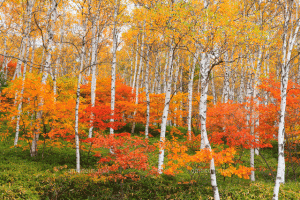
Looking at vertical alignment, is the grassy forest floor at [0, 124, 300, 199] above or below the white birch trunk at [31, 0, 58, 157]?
below

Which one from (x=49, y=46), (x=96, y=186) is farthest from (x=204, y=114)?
(x=49, y=46)

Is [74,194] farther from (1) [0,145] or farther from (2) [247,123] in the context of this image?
(2) [247,123]

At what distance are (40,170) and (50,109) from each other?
257 centimetres

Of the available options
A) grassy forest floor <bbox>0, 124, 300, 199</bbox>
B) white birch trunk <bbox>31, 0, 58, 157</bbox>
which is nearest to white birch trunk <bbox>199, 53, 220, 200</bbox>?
grassy forest floor <bbox>0, 124, 300, 199</bbox>

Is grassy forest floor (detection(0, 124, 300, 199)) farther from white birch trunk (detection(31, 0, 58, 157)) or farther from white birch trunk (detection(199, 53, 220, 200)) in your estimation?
white birch trunk (detection(199, 53, 220, 200))

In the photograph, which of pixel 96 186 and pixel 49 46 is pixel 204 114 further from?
pixel 49 46

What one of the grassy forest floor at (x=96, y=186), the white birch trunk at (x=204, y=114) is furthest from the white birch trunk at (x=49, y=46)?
the white birch trunk at (x=204, y=114)

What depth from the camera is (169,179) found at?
26.9 ft

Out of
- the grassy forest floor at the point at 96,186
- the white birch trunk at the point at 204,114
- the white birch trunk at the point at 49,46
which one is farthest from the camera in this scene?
the white birch trunk at the point at 49,46

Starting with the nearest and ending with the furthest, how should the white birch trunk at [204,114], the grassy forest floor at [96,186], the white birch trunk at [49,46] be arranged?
the white birch trunk at [204,114] < the grassy forest floor at [96,186] < the white birch trunk at [49,46]

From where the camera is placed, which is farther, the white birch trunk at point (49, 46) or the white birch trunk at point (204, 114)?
the white birch trunk at point (49, 46)

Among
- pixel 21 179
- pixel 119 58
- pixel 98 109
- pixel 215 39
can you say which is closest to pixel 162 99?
pixel 98 109

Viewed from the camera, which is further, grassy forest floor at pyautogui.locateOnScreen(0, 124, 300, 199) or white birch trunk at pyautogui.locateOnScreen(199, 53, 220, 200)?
grassy forest floor at pyautogui.locateOnScreen(0, 124, 300, 199)

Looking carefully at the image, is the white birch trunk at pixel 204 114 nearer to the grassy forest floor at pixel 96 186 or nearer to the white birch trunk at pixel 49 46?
the grassy forest floor at pixel 96 186
